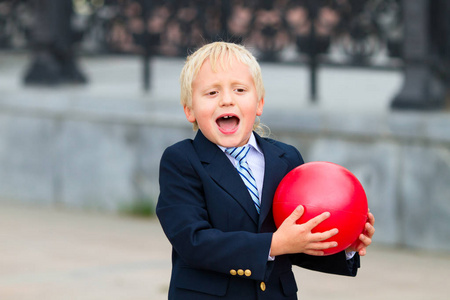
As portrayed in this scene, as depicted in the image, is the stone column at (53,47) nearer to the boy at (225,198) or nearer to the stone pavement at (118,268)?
the stone pavement at (118,268)

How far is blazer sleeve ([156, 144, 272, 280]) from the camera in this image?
290 centimetres

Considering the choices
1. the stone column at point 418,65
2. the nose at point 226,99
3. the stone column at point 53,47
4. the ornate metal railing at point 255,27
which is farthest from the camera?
the stone column at point 53,47

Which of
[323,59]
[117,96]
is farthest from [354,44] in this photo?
[117,96]

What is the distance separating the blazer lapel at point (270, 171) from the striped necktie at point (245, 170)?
0.13 ft

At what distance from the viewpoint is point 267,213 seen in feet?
9.98

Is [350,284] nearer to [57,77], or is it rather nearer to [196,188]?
[196,188]

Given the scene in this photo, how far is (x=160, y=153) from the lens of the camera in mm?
8195

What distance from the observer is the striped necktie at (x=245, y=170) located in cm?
307

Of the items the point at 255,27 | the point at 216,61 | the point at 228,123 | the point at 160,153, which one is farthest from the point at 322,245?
the point at 255,27

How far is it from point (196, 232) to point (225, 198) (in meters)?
0.15

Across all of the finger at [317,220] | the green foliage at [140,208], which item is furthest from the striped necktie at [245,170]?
the green foliage at [140,208]

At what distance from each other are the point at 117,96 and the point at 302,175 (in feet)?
19.1

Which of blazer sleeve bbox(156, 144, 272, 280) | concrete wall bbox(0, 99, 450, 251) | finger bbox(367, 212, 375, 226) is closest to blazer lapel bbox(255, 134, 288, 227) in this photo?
blazer sleeve bbox(156, 144, 272, 280)

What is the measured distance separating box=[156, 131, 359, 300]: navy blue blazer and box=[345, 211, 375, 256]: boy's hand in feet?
0.78
